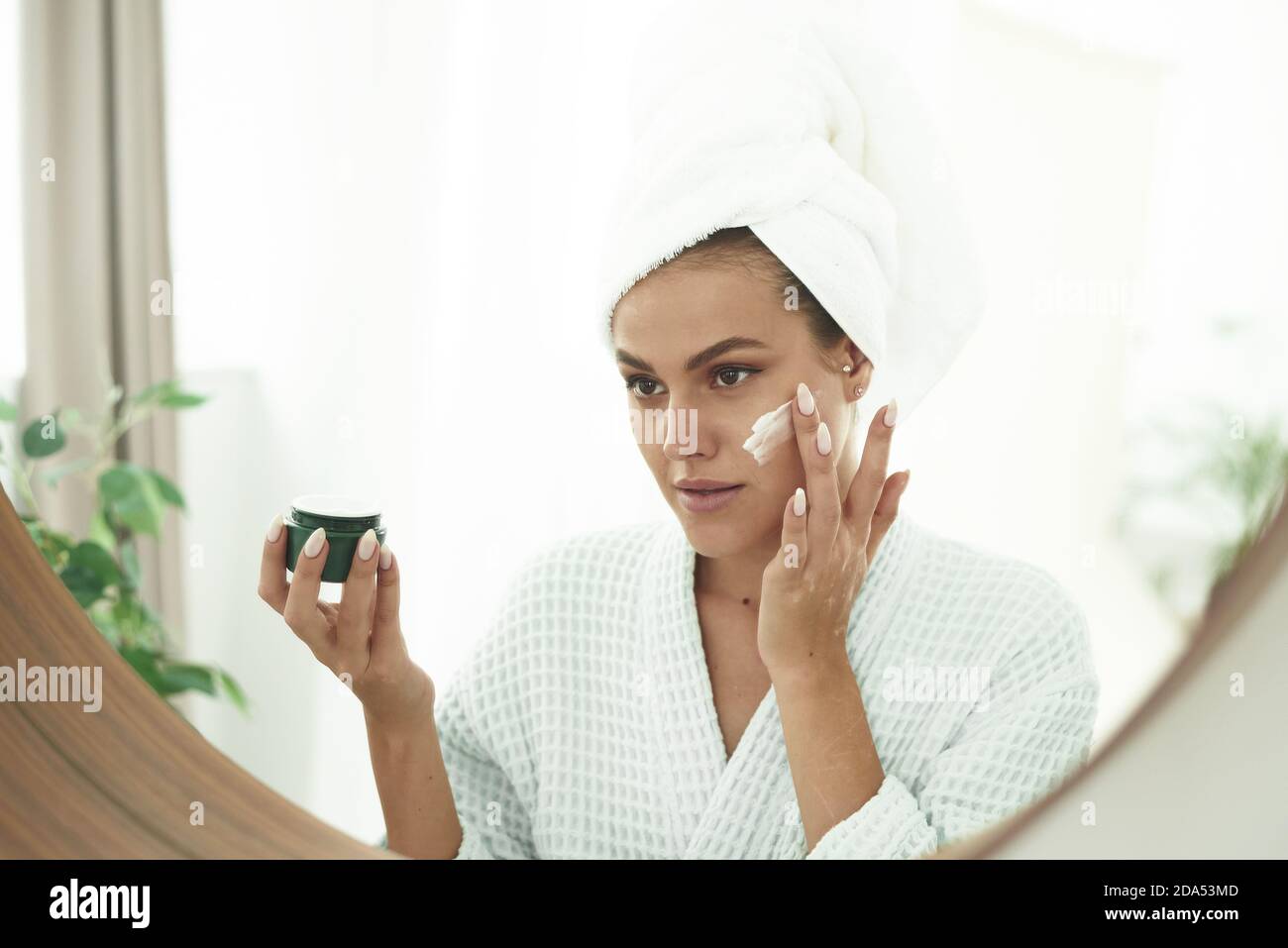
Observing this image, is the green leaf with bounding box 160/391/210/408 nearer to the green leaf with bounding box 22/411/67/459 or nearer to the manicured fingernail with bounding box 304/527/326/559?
the green leaf with bounding box 22/411/67/459

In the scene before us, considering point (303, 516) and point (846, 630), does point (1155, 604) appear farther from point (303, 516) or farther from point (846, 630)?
point (303, 516)

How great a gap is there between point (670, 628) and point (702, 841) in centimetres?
13

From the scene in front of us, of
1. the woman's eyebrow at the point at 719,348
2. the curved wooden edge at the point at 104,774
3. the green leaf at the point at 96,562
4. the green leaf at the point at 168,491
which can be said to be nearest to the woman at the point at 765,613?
the woman's eyebrow at the point at 719,348

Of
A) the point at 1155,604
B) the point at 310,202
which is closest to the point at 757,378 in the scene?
the point at 310,202

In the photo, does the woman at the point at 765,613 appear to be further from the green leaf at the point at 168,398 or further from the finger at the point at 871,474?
the green leaf at the point at 168,398

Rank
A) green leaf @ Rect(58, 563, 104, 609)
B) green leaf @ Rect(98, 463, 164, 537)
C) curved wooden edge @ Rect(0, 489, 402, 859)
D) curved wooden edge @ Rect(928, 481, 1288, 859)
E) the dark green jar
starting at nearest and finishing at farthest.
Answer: curved wooden edge @ Rect(928, 481, 1288, 859) → curved wooden edge @ Rect(0, 489, 402, 859) → the dark green jar → green leaf @ Rect(58, 563, 104, 609) → green leaf @ Rect(98, 463, 164, 537)

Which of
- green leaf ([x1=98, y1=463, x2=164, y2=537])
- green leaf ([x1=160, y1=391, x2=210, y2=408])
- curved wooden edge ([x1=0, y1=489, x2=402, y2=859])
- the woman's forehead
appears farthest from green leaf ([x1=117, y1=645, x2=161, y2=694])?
the woman's forehead

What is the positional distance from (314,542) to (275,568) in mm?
45

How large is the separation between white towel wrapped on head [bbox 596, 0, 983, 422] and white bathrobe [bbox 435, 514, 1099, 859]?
16cm

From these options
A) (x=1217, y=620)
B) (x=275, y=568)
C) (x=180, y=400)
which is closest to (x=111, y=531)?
(x=180, y=400)

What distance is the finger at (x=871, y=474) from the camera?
1.69 ft

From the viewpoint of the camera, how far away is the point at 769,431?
1.79ft

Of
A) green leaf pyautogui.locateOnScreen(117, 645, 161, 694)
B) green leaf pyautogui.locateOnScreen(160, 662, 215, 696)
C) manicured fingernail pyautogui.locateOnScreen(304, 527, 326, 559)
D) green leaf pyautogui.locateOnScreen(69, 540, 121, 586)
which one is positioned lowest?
green leaf pyautogui.locateOnScreen(160, 662, 215, 696)

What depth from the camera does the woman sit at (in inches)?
20.5
